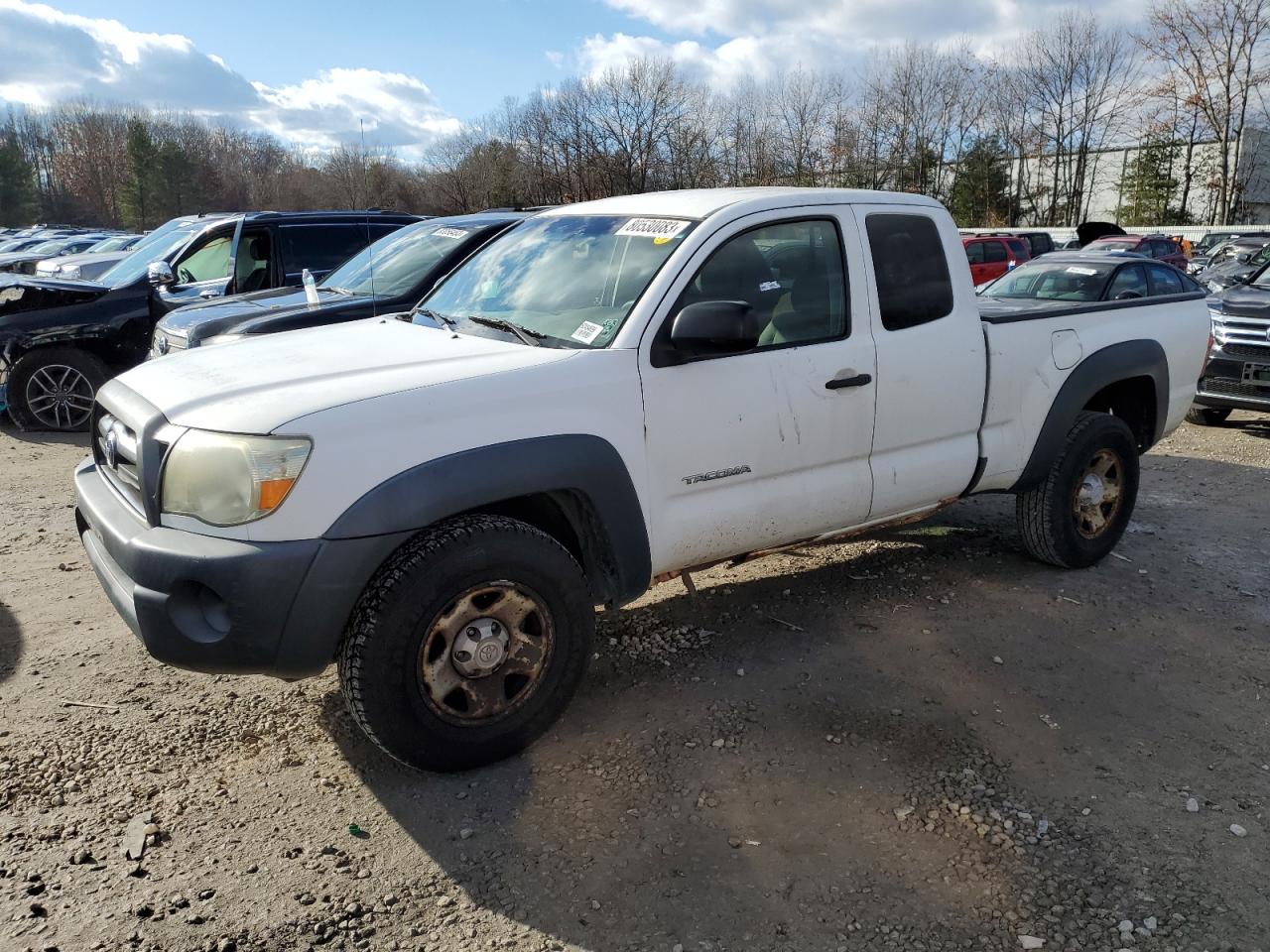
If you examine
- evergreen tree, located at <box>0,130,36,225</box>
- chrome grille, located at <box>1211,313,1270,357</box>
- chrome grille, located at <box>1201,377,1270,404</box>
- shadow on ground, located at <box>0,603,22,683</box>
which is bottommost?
shadow on ground, located at <box>0,603,22,683</box>

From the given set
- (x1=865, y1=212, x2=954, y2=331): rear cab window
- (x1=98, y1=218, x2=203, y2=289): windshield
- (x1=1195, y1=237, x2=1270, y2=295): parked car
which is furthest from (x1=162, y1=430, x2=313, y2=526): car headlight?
(x1=1195, y1=237, x2=1270, y2=295): parked car

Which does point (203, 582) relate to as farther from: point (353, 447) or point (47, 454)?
point (47, 454)

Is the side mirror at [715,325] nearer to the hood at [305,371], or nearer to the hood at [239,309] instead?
the hood at [305,371]

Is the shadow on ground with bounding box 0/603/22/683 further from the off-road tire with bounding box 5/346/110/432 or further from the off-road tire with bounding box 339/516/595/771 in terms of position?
the off-road tire with bounding box 5/346/110/432

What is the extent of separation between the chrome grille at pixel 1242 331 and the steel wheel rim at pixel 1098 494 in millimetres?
4557

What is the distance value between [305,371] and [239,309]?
409 cm

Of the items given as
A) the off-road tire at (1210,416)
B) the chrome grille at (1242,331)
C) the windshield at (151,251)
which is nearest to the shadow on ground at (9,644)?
the windshield at (151,251)

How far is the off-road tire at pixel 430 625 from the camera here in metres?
2.90

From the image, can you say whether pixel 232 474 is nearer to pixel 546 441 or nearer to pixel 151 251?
pixel 546 441

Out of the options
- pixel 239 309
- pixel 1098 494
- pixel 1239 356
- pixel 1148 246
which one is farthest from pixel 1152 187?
pixel 239 309

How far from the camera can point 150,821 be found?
9.78 feet

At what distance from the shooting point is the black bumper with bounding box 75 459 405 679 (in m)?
2.71

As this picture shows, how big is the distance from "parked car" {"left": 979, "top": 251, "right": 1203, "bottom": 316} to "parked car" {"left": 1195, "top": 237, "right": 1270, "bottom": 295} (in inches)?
58.2

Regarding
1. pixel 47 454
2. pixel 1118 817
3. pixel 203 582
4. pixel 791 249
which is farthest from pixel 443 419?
pixel 47 454
